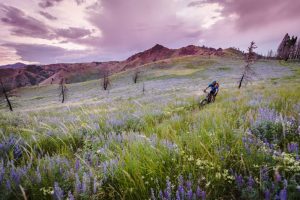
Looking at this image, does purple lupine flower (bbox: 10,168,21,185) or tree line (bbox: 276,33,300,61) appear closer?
purple lupine flower (bbox: 10,168,21,185)

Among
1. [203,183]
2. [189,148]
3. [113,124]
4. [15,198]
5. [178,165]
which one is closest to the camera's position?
[15,198]

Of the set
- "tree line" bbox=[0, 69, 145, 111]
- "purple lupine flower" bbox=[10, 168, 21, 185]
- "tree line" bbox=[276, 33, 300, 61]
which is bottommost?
"tree line" bbox=[0, 69, 145, 111]

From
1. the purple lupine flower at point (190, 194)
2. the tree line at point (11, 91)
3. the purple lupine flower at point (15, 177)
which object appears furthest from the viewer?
the tree line at point (11, 91)

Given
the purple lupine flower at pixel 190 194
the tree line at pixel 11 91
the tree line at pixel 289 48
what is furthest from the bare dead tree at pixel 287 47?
the purple lupine flower at pixel 190 194

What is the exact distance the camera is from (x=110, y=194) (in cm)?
166

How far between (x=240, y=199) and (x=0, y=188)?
2.18m

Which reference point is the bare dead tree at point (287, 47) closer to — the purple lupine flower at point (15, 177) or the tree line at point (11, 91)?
the tree line at point (11, 91)

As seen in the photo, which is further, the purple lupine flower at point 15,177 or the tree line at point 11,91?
the tree line at point 11,91

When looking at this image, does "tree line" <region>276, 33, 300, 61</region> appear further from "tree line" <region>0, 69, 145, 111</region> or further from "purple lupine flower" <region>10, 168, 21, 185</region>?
"purple lupine flower" <region>10, 168, 21, 185</region>

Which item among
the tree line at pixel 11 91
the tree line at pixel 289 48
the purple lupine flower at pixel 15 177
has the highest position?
the tree line at pixel 289 48

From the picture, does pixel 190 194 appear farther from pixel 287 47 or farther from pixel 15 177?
pixel 287 47

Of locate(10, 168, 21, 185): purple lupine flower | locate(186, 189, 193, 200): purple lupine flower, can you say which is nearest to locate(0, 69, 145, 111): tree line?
locate(10, 168, 21, 185): purple lupine flower

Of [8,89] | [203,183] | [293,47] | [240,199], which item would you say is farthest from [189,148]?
[293,47]

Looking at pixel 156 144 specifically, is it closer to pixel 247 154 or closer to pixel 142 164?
pixel 142 164
